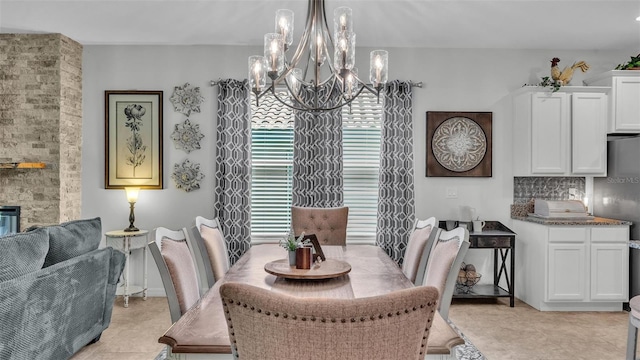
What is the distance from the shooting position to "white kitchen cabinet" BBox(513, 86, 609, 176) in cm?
441

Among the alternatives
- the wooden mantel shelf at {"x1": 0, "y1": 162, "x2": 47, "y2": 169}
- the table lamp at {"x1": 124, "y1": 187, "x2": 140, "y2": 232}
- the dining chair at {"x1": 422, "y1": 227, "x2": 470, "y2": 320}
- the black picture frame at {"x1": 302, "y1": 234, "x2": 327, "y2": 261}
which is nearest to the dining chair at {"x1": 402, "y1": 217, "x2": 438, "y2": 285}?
the dining chair at {"x1": 422, "y1": 227, "x2": 470, "y2": 320}

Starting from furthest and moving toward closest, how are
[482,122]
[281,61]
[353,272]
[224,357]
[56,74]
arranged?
[482,122] → [56,74] → [353,272] → [281,61] → [224,357]

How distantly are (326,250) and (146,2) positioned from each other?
2467 mm

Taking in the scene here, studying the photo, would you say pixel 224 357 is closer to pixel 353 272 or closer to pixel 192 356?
pixel 192 356

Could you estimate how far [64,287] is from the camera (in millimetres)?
2723

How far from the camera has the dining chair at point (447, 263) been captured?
2088 millimetres

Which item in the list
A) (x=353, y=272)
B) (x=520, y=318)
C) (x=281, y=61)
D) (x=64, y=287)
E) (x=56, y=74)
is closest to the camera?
(x=281, y=61)

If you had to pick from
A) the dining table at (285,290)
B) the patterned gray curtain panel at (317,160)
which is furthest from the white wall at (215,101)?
the dining table at (285,290)

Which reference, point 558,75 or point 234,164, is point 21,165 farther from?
point 558,75

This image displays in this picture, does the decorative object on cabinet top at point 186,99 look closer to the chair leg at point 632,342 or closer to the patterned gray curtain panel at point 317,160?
the patterned gray curtain panel at point 317,160

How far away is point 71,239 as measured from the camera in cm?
294

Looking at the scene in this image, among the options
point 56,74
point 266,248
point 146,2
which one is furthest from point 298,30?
point 56,74

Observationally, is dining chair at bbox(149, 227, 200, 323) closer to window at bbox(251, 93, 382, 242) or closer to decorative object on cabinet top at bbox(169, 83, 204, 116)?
window at bbox(251, 93, 382, 242)

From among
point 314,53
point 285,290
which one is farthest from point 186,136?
point 285,290
